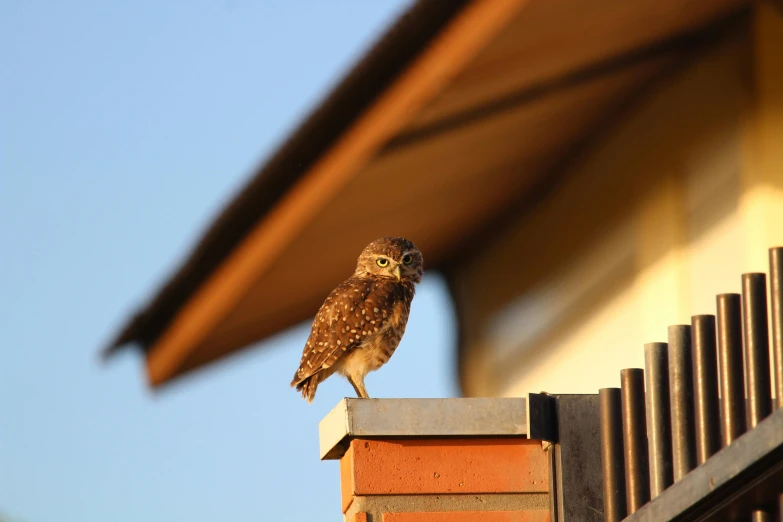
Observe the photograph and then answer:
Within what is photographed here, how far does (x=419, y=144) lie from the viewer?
453 centimetres

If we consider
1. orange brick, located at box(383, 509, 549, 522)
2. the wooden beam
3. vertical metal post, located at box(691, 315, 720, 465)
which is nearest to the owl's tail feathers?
the wooden beam

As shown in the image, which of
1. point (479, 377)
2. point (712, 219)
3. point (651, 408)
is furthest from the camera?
point (479, 377)

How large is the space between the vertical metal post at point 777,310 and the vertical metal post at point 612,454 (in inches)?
19.5

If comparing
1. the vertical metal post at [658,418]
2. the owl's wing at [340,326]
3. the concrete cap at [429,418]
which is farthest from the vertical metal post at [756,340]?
the owl's wing at [340,326]

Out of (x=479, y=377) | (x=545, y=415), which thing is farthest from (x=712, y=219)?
(x=479, y=377)

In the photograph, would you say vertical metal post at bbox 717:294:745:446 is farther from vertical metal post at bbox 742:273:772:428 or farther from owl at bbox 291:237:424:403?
owl at bbox 291:237:424:403

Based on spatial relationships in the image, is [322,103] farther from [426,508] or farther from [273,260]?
[426,508]

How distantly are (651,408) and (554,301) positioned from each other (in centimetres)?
325

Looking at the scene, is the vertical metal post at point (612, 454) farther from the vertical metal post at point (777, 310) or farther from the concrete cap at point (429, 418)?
the vertical metal post at point (777, 310)

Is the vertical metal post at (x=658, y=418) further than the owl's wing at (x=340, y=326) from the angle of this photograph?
No

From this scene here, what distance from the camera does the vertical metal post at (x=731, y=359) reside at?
8.26 ft

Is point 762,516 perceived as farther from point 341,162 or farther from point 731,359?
point 341,162

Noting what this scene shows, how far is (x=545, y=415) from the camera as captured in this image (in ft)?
10.2

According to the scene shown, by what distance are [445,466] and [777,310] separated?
3.19 feet
